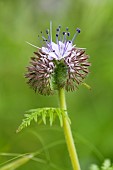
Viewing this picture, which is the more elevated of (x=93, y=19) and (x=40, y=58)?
(x=93, y=19)

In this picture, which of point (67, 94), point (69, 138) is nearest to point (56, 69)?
point (69, 138)

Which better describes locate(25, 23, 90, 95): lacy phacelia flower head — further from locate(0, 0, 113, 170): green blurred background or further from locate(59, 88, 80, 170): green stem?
locate(0, 0, 113, 170): green blurred background

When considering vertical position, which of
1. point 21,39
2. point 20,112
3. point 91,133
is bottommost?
point 91,133

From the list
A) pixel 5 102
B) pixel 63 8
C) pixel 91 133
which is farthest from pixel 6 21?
pixel 91 133

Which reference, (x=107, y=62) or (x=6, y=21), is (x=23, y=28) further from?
(x=107, y=62)

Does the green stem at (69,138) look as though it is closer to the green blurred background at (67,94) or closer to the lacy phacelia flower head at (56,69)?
the lacy phacelia flower head at (56,69)

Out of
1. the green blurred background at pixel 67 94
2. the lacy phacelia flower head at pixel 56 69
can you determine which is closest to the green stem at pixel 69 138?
the lacy phacelia flower head at pixel 56 69

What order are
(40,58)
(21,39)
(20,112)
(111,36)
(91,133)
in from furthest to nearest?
(21,39) < (111,36) < (20,112) < (91,133) < (40,58)
